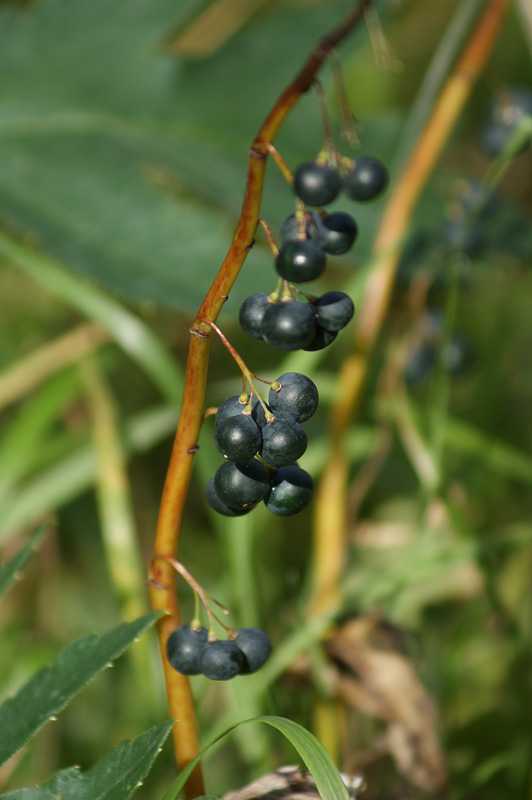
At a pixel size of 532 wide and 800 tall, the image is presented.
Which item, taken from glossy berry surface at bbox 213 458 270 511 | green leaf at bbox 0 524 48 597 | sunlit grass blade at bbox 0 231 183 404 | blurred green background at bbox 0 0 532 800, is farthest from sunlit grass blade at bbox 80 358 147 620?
glossy berry surface at bbox 213 458 270 511

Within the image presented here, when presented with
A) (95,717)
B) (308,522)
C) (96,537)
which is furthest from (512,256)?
(95,717)

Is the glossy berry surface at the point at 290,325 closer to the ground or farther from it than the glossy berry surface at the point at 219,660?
farther from it

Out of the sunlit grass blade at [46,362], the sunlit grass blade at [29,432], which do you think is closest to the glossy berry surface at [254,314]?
the sunlit grass blade at [29,432]

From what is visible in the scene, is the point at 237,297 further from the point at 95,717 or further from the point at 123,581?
the point at 95,717

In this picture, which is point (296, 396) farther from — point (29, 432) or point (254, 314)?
point (29, 432)

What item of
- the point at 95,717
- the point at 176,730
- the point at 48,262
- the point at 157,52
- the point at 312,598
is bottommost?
the point at 95,717

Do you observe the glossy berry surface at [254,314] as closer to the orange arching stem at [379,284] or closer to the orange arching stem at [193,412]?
the orange arching stem at [193,412]
